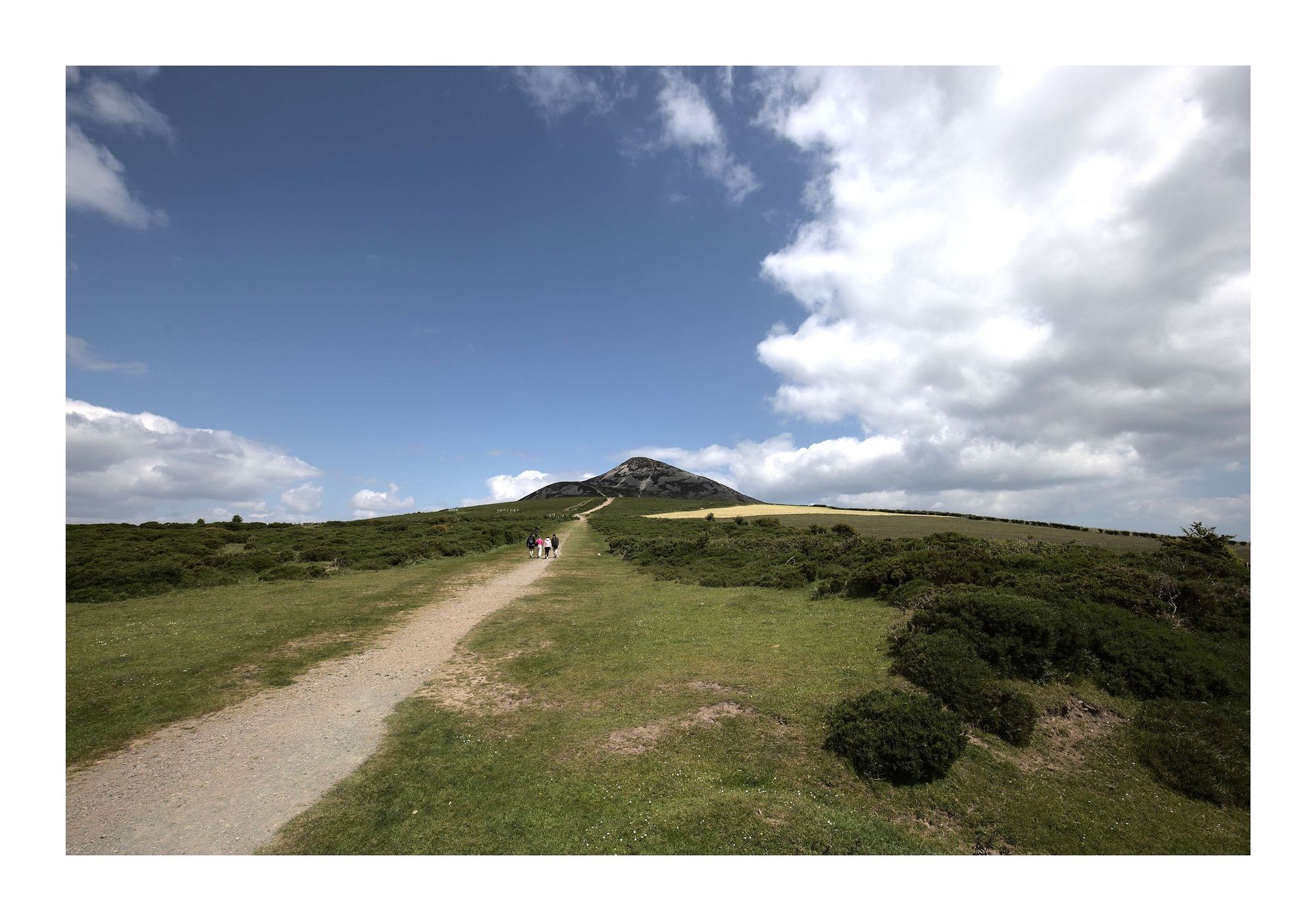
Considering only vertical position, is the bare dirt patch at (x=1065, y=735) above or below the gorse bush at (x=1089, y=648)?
below

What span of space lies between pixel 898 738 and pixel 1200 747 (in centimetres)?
599

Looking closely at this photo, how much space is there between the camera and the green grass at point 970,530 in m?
34.1

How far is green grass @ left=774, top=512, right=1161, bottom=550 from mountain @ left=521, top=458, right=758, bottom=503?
9972 centimetres

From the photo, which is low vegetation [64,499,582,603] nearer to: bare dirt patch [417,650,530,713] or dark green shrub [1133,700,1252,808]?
bare dirt patch [417,650,530,713]

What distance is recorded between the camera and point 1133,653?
488 inches

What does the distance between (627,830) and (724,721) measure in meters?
3.91

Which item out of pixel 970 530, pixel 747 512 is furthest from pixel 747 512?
pixel 970 530

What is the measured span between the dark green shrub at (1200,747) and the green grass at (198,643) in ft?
63.9

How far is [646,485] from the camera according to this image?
177625 mm

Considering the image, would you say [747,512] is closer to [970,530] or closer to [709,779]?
[970,530]

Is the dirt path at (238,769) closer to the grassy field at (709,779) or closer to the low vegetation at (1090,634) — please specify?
the grassy field at (709,779)

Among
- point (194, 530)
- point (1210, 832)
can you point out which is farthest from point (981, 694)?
point (194, 530)

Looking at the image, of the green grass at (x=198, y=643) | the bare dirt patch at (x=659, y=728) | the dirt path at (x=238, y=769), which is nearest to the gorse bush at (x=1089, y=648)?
the bare dirt patch at (x=659, y=728)

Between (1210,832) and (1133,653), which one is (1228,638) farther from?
(1210,832)
